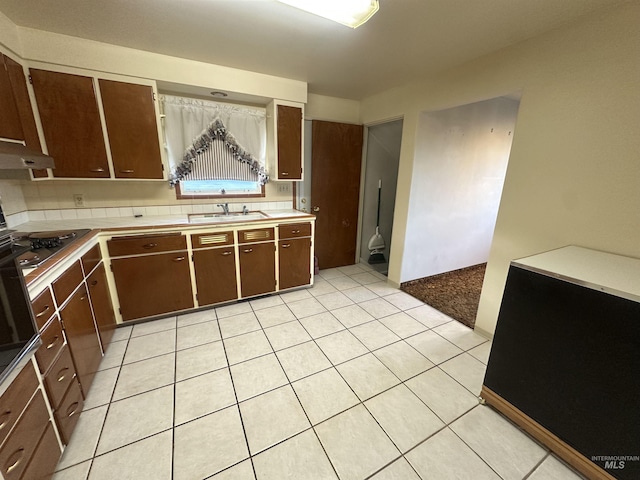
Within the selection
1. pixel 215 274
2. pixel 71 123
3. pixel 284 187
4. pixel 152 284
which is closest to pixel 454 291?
pixel 284 187

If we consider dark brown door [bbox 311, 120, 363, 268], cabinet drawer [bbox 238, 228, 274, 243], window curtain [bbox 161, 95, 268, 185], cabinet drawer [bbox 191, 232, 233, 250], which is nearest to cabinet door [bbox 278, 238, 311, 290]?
cabinet drawer [bbox 238, 228, 274, 243]

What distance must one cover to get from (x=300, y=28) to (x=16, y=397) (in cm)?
236

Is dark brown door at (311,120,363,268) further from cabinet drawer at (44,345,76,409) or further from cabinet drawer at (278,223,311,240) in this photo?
cabinet drawer at (44,345,76,409)

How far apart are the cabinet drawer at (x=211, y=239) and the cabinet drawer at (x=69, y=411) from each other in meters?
1.23

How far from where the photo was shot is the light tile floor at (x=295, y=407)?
124 cm

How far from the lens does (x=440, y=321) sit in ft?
8.06

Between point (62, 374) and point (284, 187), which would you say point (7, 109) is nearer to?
point (62, 374)

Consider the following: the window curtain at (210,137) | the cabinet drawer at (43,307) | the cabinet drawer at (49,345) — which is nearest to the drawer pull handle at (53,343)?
the cabinet drawer at (49,345)

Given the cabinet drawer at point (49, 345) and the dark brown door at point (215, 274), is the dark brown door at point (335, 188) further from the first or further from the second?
the cabinet drawer at point (49, 345)

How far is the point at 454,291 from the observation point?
3.09 meters

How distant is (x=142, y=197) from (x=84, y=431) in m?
1.96

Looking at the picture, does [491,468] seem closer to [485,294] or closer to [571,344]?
[571,344]

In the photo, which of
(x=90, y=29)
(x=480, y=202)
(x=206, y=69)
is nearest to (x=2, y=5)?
(x=90, y=29)

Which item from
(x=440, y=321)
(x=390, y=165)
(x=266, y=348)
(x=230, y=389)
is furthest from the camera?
(x=390, y=165)
